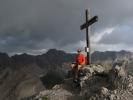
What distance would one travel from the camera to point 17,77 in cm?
12962

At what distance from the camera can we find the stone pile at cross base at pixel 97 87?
24.6 metres

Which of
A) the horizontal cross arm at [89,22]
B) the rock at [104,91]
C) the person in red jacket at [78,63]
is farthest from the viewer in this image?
the horizontal cross arm at [89,22]

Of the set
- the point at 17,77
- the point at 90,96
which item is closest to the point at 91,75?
the point at 90,96

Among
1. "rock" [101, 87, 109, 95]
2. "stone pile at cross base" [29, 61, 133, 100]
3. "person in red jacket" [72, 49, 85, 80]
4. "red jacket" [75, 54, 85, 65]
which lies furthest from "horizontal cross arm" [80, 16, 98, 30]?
"rock" [101, 87, 109, 95]

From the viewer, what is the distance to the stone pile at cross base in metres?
24.6

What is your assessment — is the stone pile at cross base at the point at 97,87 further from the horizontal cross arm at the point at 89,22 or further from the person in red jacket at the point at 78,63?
the horizontal cross arm at the point at 89,22

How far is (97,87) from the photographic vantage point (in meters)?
27.0

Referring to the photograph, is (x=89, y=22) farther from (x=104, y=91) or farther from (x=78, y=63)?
(x=104, y=91)

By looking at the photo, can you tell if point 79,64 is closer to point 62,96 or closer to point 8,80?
point 62,96

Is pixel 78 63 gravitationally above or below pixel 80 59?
below

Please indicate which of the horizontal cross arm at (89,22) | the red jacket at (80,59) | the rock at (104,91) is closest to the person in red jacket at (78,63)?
the red jacket at (80,59)

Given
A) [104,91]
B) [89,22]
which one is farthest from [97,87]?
[89,22]

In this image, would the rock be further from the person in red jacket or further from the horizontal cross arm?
the horizontal cross arm

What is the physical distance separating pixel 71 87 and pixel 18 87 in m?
88.8
